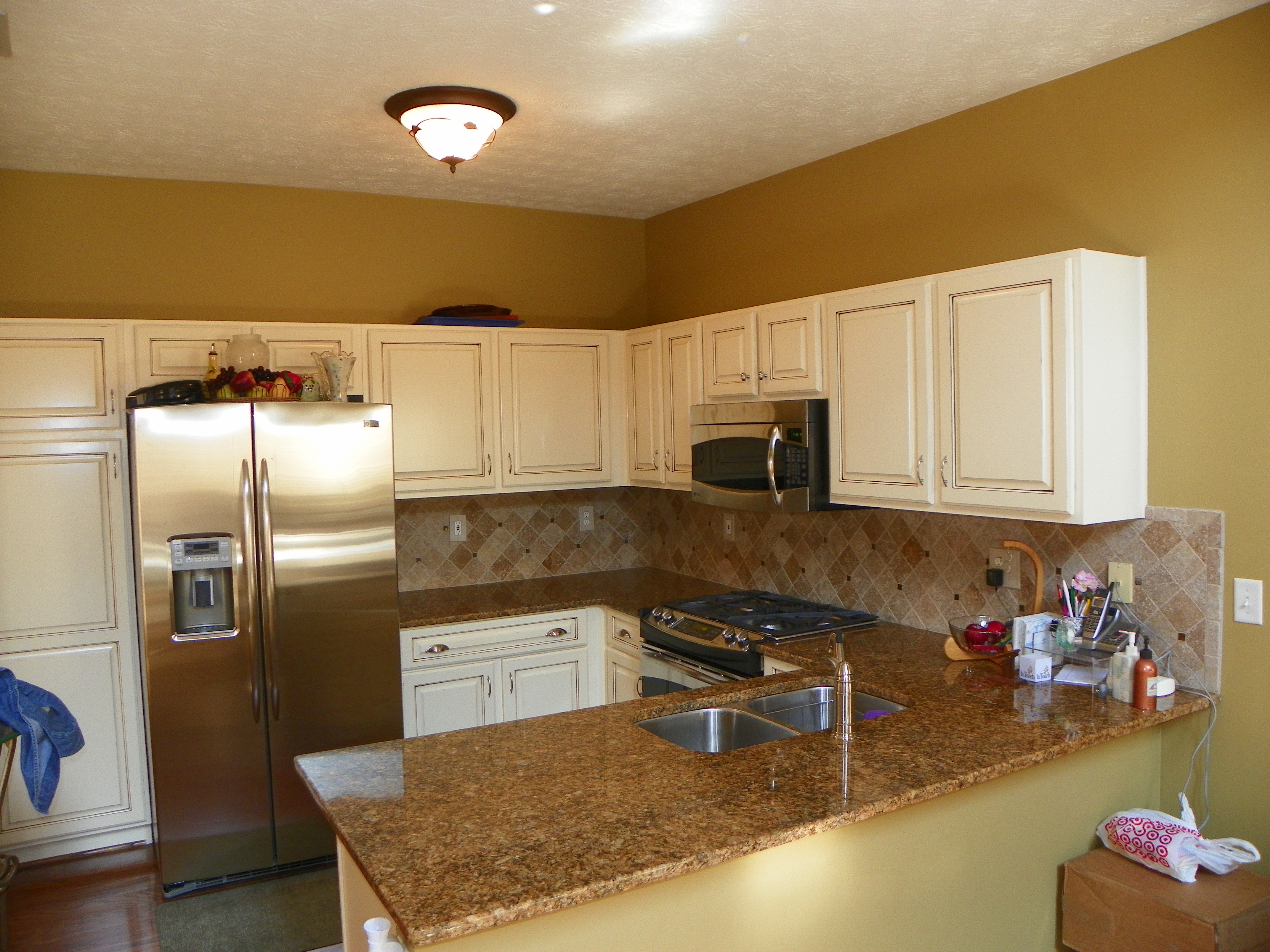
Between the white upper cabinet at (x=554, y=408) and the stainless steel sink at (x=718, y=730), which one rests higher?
the white upper cabinet at (x=554, y=408)

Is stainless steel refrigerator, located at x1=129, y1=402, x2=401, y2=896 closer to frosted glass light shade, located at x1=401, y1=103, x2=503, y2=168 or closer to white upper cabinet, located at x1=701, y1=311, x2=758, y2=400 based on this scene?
frosted glass light shade, located at x1=401, y1=103, x2=503, y2=168

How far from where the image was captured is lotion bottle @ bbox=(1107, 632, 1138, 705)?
7.95 ft

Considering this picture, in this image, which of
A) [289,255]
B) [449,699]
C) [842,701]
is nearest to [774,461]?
[842,701]

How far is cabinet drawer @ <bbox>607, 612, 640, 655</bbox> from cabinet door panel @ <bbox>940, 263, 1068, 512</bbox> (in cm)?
148

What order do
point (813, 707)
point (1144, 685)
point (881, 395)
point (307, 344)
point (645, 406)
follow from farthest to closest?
point (645, 406)
point (307, 344)
point (881, 395)
point (813, 707)
point (1144, 685)

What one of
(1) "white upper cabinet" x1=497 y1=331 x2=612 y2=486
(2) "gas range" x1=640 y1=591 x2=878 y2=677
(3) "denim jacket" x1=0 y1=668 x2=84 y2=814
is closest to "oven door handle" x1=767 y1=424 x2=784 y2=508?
(2) "gas range" x1=640 y1=591 x2=878 y2=677

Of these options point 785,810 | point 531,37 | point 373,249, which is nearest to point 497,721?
point 373,249

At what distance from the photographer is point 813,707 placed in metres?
2.71

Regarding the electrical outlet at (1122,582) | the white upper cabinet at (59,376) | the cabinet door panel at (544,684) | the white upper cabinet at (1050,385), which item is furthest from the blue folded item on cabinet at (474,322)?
the electrical outlet at (1122,582)

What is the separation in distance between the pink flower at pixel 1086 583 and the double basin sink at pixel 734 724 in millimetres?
634

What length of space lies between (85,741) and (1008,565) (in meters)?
3.32

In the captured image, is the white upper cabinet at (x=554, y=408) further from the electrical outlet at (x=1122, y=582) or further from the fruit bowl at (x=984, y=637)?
the electrical outlet at (x=1122, y=582)

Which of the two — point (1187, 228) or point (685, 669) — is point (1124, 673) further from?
point (685, 669)

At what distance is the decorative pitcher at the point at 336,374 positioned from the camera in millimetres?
3533
